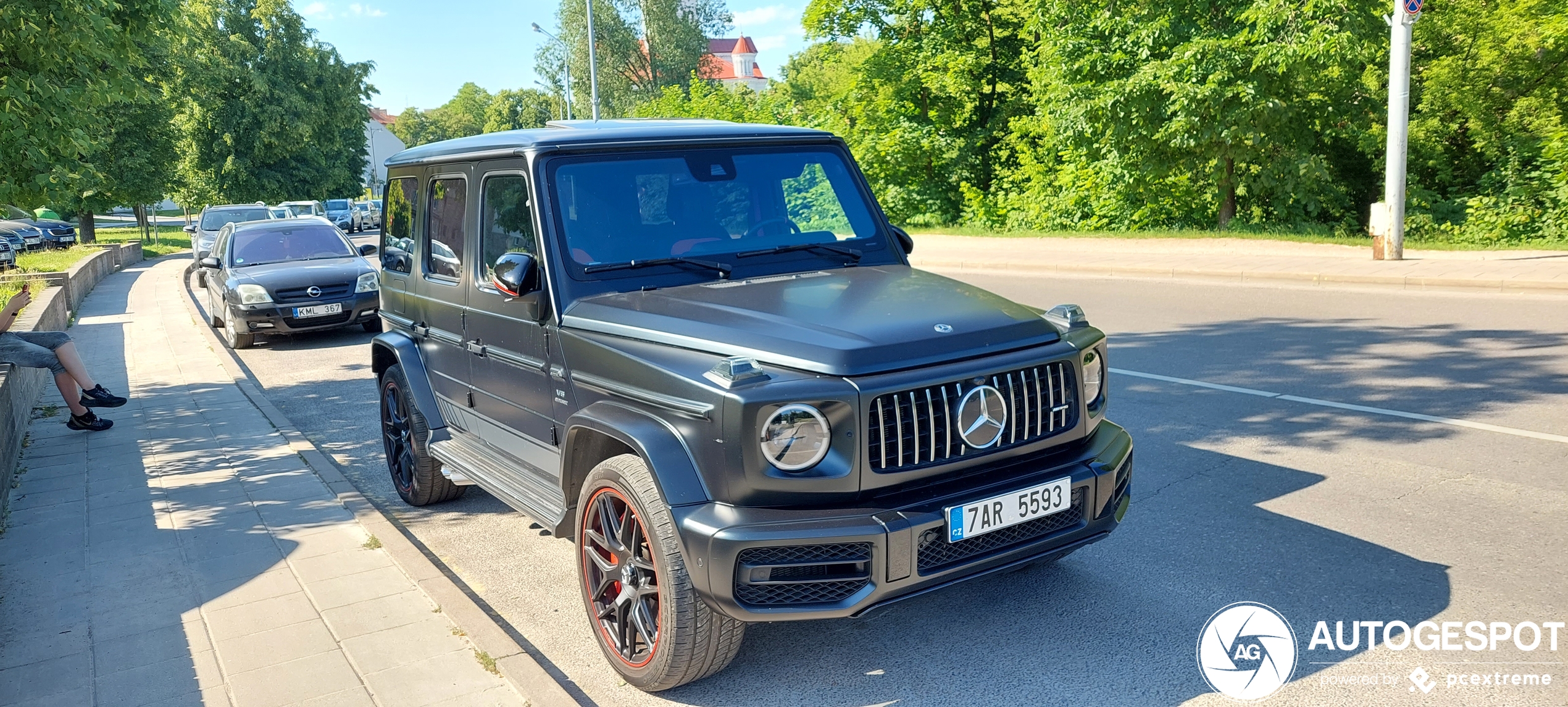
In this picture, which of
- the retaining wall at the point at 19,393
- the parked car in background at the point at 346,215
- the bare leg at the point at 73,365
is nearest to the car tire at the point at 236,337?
the retaining wall at the point at 19,393

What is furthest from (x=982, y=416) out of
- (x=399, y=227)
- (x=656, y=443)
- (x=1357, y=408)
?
(x=1357, y=408)

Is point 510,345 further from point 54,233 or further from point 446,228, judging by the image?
point 54,233

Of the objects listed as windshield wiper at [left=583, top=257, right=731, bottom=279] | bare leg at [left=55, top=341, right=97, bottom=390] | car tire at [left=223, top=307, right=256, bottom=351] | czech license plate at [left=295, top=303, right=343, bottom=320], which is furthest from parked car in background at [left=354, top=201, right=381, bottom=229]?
windshield wiper at [left=583, top=257, right=731, bottom=279]

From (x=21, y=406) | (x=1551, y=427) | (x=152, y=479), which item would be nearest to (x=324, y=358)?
(x=21, y=406)

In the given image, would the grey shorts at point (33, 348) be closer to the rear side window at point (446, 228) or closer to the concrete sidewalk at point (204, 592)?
the concrete sidewalk at point (204, 592)

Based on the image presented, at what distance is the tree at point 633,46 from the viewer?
2335 inches

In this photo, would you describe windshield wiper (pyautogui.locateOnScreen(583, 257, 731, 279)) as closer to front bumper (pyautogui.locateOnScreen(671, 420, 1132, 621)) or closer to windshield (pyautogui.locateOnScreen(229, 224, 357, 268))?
front bumper (pyautogui.locateOnScreen(671, 420, 1132, 621))

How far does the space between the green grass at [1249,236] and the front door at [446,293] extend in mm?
16150

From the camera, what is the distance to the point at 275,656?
14.0ft

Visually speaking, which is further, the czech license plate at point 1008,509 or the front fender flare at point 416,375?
the front fender flare at point 416,375

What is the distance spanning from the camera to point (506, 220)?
4.72m

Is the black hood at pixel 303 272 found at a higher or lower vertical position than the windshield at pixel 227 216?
lower

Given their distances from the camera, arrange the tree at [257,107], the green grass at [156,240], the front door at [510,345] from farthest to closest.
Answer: the tree at [257,107] < the green grass at [156,240] < the front door at [510,345]

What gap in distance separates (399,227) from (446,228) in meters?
1.01
